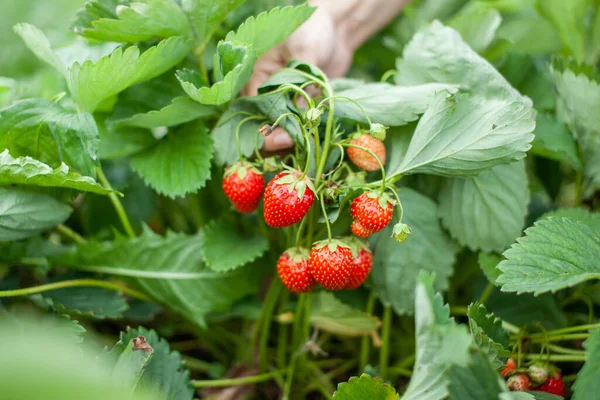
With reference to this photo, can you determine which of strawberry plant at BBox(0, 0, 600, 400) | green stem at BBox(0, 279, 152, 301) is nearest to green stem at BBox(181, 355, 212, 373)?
strawberry plant at BBox(0, 0, 600, 400)

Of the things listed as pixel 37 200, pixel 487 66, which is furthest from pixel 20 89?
pixel 487 66

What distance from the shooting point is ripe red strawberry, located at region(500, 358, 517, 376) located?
1.68 feet

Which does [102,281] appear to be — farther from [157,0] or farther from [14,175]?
[157,0]

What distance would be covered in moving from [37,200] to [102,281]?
0.14m

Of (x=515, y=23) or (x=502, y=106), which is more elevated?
(x=502, y=106)

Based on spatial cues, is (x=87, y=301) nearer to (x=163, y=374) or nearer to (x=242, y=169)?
(x=163, y=374)

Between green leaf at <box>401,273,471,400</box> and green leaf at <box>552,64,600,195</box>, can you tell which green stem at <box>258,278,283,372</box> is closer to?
green leaf at <box>401,273,471,400</box>

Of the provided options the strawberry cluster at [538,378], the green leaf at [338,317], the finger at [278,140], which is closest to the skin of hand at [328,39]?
the finger at [278,140]

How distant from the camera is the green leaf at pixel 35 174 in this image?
491 mm

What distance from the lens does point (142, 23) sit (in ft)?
1.72

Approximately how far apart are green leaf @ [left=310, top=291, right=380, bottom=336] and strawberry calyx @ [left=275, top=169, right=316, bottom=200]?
22 centimetres

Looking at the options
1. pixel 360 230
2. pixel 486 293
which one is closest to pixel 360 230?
pixel 360 230

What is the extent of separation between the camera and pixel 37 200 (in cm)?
56

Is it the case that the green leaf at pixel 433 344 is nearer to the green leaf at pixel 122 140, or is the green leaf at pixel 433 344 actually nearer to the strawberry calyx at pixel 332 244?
the strawberry calyx at pixel 332 244
